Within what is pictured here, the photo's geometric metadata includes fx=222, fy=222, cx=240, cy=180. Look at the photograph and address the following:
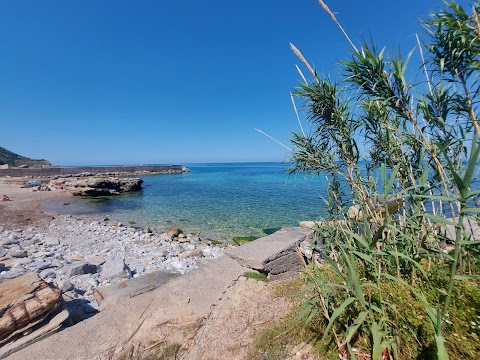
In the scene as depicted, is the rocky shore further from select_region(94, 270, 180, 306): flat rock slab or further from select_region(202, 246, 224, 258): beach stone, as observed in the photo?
select_region(94, 270, 180, 306): flat rock slab

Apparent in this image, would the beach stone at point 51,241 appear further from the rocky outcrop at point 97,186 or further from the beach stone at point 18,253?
the rocky outcrop at point 97,186

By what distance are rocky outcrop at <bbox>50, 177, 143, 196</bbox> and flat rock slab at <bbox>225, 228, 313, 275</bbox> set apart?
85.9 feet

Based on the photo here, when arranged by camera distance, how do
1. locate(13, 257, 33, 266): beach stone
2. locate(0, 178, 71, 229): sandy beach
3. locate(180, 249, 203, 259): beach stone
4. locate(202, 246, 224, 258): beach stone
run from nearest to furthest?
locate(13, 257, 33, 266): beach stone → locate(180, 249, 203, 259): beach stone → locate(202, 246, 224, 258): beach stone → locate(0, 178, 71, 229): sandy beach

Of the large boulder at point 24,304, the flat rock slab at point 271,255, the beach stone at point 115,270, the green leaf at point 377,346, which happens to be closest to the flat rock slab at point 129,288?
the large boulder at point 24,304

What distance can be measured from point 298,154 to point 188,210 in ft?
48.8

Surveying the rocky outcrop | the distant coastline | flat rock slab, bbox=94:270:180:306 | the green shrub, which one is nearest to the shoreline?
flat rock slab, bbox=94:270:180:306

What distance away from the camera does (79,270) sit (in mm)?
6684

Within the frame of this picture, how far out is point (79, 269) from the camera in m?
6.68

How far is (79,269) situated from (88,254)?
253 cm

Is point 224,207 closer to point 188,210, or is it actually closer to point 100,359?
point 188,210

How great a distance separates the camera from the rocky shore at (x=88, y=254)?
245 inches

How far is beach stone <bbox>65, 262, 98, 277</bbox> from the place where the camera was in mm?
6569

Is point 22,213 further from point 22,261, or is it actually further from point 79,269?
point 79,269

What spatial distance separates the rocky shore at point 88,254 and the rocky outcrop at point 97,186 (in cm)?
1316
